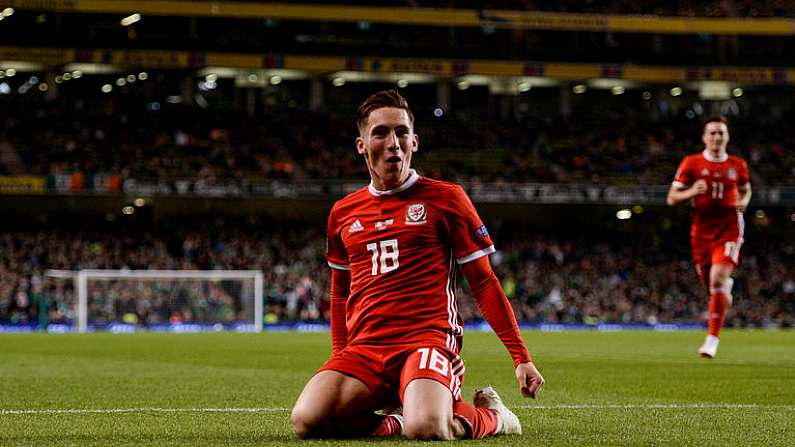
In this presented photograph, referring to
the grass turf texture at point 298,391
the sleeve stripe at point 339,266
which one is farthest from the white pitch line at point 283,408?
the sleeve stripe at point 339,266

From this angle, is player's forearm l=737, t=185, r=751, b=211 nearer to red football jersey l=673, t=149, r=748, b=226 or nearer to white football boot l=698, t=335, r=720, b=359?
red football jersey l=673, t=149, r=748, b=226

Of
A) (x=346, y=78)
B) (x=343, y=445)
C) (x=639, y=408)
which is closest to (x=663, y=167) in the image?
(x=346, y=78)

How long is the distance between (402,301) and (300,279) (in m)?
30.9

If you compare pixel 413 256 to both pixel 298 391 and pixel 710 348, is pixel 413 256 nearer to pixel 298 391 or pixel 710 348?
pixel 298 391

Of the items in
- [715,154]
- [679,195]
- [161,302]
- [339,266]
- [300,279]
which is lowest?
[161,302]

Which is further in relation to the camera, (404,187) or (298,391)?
(298,391)

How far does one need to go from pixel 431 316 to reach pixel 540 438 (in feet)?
2.79

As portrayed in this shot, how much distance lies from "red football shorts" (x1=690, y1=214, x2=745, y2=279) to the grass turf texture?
122 centimetres

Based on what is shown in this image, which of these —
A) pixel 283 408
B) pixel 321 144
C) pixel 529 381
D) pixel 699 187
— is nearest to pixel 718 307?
pixel 699 187

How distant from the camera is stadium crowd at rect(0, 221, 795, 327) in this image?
3209cm

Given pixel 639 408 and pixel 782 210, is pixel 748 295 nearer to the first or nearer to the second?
pixel 782 210

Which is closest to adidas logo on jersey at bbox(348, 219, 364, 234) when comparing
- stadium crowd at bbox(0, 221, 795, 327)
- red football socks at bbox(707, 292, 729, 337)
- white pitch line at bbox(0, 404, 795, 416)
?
white pitch line at bbox(0, 404, 795, 416)

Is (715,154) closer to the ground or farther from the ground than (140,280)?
farther from the ground

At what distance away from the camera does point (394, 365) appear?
6.04m
